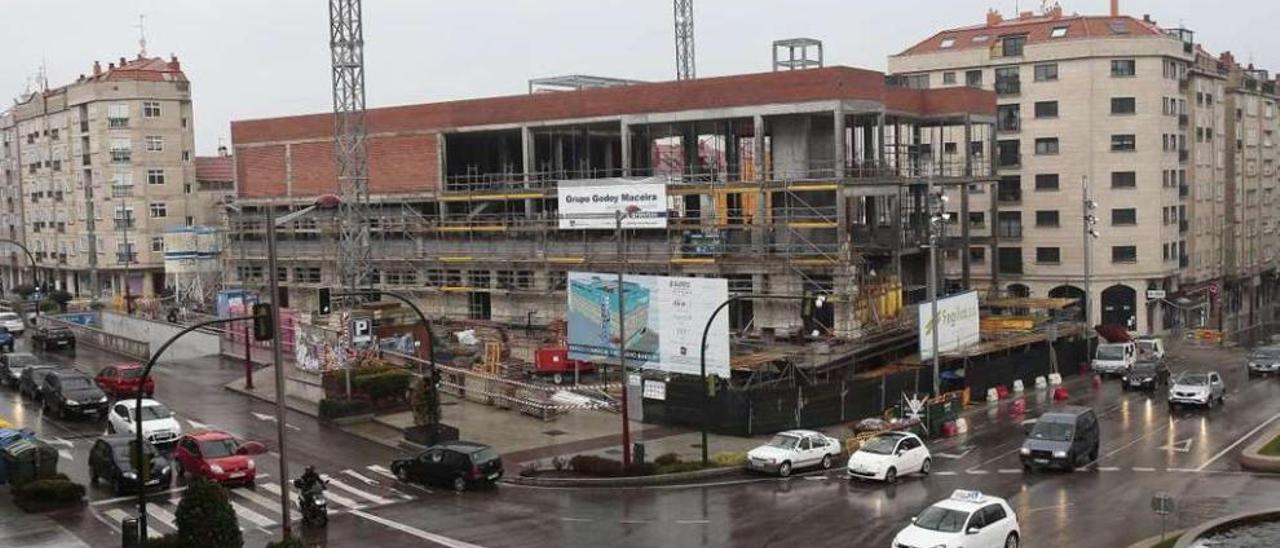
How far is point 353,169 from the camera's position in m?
67.6

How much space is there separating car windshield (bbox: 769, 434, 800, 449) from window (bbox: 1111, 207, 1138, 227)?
54.4m

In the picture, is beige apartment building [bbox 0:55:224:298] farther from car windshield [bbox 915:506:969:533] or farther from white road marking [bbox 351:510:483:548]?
car windshield [bbox 915:506:969:533]

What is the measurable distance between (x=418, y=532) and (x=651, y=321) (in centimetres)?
2117

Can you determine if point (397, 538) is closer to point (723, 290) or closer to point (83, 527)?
point (83, 527)

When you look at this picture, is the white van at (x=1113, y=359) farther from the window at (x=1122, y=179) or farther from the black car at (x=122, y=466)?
the black car at (x=122, y=466)

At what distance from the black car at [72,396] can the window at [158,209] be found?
6033 centimetres

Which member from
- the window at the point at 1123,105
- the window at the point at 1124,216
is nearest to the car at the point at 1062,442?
the window at the point at 1124,216

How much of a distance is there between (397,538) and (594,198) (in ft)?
118

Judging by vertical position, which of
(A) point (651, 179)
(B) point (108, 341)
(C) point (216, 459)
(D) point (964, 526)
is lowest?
(C) point (216, 459)

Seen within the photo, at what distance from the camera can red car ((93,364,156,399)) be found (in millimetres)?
48906

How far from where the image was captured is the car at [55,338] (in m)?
65.1

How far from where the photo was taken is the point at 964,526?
958 inches

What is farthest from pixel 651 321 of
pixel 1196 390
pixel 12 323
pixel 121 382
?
pixel 12 323

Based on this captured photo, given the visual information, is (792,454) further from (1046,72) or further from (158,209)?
(158,209)
